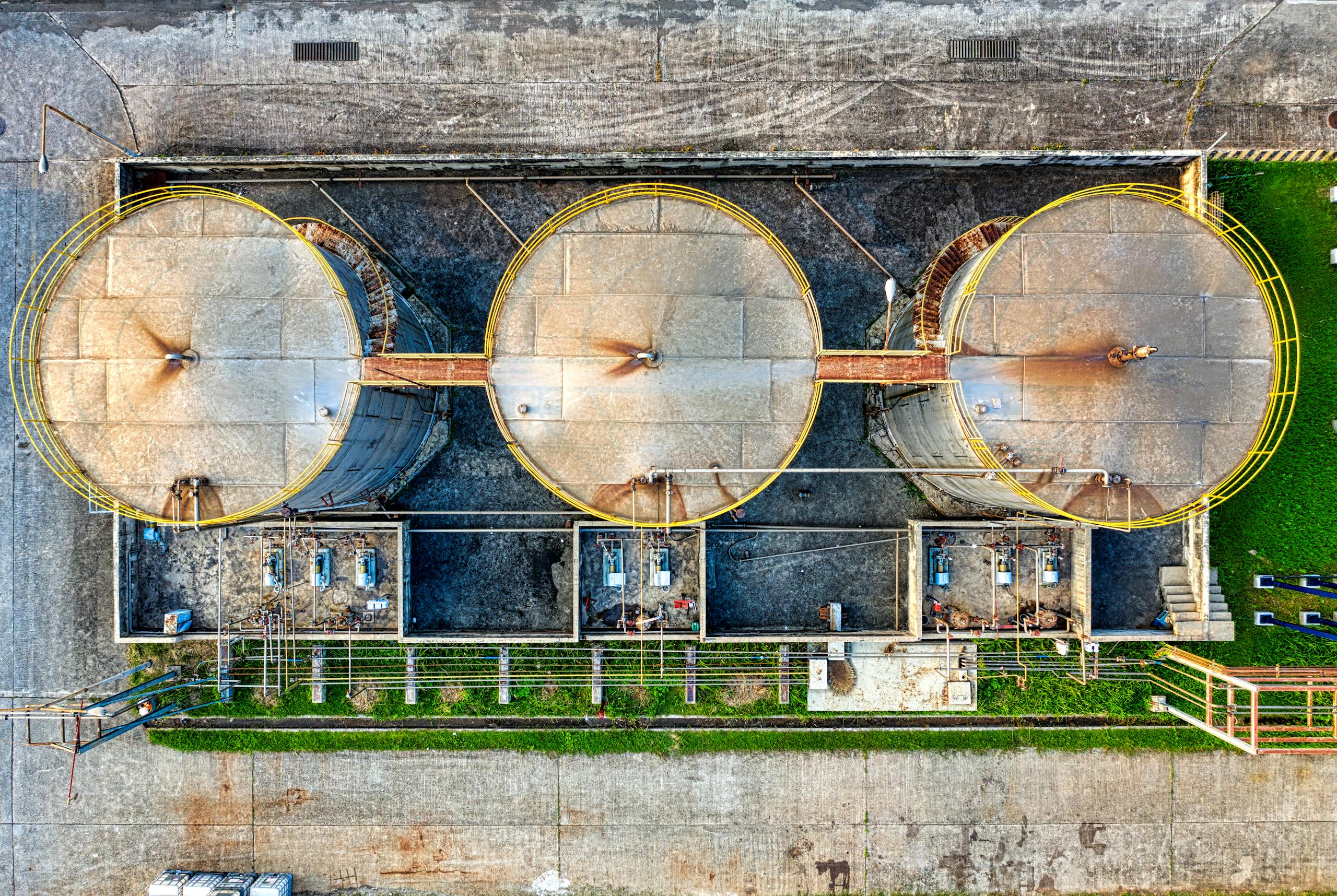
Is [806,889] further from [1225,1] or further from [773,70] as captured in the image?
[1225,1]

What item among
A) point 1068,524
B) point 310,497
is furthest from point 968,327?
point 310,497

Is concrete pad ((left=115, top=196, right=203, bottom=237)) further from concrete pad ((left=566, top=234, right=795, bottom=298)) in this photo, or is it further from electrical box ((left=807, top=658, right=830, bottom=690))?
electrical box ((left=807, top=658, right=830, bottom=690))

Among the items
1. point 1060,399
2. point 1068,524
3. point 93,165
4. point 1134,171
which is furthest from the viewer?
point 93,165

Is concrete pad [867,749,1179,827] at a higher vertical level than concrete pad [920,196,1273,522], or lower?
lower

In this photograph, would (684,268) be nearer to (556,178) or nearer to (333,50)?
(556,178)

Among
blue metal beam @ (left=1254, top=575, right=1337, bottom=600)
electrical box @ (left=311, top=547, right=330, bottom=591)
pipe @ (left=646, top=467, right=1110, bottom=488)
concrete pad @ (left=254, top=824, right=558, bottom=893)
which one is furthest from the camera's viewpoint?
concrete pad @ (left=254, top=824, right=558, bottom=893)

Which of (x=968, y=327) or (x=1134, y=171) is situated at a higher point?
(x=1134, y=171)

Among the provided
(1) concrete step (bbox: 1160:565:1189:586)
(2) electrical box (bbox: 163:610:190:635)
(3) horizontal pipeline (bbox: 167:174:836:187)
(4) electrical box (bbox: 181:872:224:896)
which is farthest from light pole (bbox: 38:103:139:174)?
(1) concrete step (bbox: 1160:565:1189:586)
